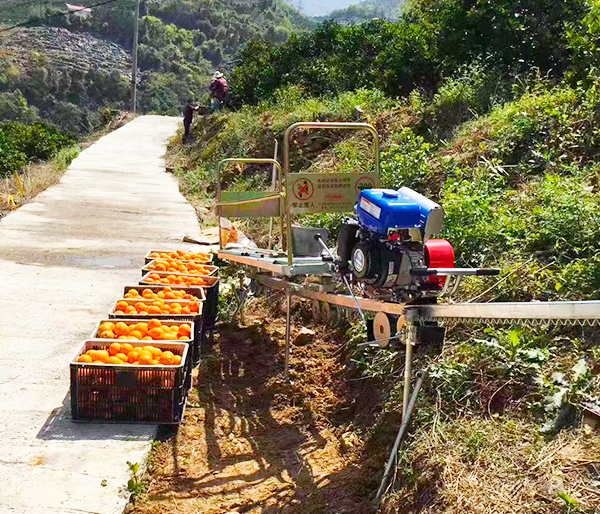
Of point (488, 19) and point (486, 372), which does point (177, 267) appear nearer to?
point (486, 372)

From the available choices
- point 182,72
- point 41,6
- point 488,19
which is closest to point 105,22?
point 41,6

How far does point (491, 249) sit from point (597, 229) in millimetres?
793

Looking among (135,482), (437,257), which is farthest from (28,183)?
(437,257)

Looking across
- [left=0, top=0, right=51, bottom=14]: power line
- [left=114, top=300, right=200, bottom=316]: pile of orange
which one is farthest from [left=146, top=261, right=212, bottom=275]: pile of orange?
[left=0, top=0, right=51, bottom=14]: power line

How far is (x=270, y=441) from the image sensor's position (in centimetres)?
554

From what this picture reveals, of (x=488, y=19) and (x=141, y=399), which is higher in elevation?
(x=488, y=19)

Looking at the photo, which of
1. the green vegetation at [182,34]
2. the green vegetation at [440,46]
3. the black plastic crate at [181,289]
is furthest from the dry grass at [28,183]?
the green vegetation at [182,34]

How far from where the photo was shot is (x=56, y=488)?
4477 millimetres

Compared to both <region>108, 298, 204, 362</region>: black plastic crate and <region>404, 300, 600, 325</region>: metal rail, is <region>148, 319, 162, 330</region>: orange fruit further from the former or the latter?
<region>404, 300, 600, 325</region>: metal rail

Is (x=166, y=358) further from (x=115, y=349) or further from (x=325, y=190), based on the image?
(x=325, y=190)

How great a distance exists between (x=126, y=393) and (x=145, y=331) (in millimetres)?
822

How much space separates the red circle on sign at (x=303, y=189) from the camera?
→ 552 centimetres

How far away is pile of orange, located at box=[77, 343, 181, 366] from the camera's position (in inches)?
217

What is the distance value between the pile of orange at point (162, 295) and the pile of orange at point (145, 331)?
0.76 meters
